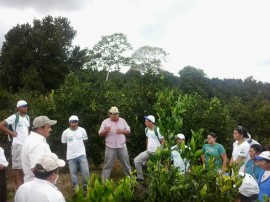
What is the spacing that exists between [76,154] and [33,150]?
9.76 ft

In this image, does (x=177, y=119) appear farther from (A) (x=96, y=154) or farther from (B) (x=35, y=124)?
(A) (x=96, y=154)

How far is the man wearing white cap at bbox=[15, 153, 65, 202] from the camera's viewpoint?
10.8 ft

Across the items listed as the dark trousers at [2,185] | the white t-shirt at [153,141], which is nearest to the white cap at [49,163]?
the dark trousers at [2,185]

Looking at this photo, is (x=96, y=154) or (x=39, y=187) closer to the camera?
(x=39, y=187)

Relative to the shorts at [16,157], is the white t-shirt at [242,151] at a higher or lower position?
lower

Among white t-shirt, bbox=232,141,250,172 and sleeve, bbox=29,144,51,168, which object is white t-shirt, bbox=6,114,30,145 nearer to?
sleeve, bbox=29,144,51,168

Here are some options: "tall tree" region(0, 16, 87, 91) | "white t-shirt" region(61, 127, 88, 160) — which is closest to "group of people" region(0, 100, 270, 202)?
"white t-shirt" region(61, 127, 88, 160)

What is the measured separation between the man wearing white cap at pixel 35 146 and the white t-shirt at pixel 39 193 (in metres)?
1.04

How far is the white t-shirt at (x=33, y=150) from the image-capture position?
4.53 metres

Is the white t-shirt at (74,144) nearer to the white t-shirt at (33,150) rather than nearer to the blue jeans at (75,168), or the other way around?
the blue jeans at (75,168)

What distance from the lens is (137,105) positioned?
1035cm

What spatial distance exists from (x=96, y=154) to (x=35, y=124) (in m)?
5.91

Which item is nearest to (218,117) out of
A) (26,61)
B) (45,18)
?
(26,61)

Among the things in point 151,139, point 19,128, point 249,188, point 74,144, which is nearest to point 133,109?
point 151,139
